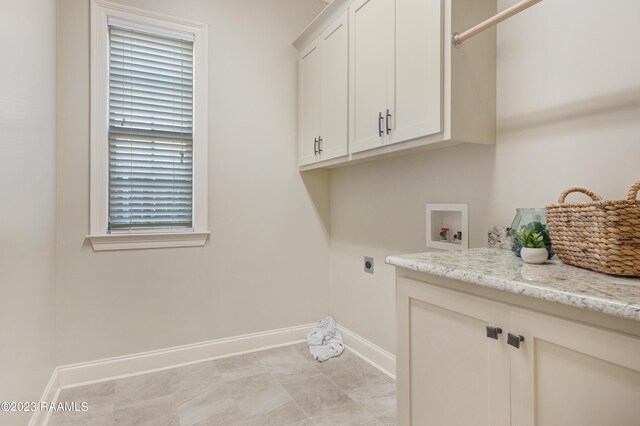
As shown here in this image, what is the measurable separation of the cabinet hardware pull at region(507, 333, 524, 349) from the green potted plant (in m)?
0.37

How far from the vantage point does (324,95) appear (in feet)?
7.93

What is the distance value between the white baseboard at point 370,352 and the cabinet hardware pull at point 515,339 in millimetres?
1463

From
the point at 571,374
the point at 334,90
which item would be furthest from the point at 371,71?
the point at 571,374

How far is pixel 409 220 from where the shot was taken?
2.16 m

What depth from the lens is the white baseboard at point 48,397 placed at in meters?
1.63

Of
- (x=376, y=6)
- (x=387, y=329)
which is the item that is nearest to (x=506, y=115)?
(x=376, y=6)

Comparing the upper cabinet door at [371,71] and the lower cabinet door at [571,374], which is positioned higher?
the upper cabinet door at [371,71]

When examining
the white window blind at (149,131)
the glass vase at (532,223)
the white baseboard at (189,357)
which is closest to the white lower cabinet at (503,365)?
the glass vase at (532,223)

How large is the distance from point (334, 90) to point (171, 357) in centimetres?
214

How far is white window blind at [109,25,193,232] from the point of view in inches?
89.6

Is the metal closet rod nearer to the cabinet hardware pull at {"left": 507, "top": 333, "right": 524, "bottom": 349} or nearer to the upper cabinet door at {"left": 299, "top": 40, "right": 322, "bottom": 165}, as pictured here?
the cabinet hardware pull at {"left": 507, "top": 333, "right": 524, "bottom": 349}

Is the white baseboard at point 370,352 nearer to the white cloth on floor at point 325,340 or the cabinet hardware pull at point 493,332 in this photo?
the white cloth on floor at point 325,340

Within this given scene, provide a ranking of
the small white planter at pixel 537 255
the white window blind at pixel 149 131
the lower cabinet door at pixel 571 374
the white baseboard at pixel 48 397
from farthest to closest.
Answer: the white window blind at pixel 149 131, the white baseboard at pixel 48 397, the small white planter at pixel 537 255, the lower cabinet door at pixel 571 374

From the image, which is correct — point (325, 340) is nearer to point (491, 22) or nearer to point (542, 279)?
point (542, 279)
